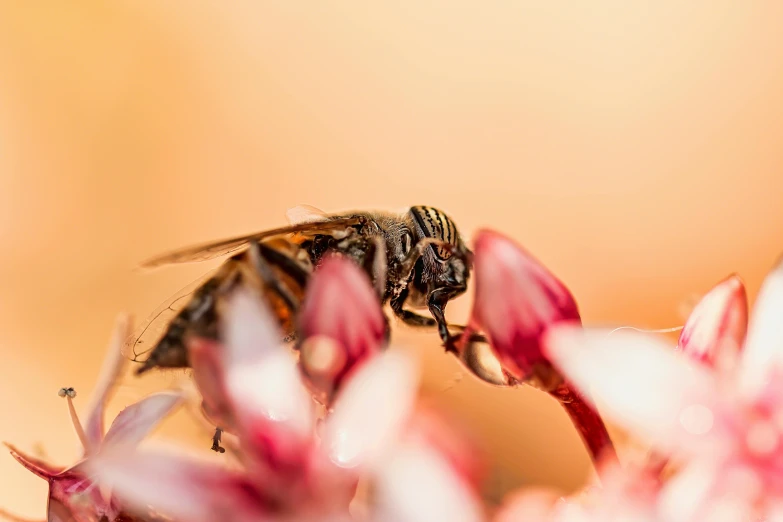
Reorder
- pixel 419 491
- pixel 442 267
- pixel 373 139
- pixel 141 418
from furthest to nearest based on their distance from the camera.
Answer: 1. pixel 373 139
2. pixel 442 267
3. pixel 141 418
4. pixel 419 491

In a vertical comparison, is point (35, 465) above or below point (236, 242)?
below

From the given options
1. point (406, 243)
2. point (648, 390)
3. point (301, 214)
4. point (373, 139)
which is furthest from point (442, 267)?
point (373, 139)

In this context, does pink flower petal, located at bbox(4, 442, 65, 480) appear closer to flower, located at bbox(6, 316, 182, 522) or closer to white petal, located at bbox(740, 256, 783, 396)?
flower, located at bbox(6, 316, 182, 522)

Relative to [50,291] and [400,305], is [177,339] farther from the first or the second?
[50,291]

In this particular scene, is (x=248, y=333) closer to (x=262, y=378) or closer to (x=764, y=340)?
(x=262, y=378)

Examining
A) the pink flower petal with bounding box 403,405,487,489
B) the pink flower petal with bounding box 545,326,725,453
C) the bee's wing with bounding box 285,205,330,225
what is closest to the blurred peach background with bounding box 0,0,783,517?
the bee's wing with bounding box 285,205,330,225

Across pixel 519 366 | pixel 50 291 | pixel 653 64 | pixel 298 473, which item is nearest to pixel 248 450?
pixel 298 473
